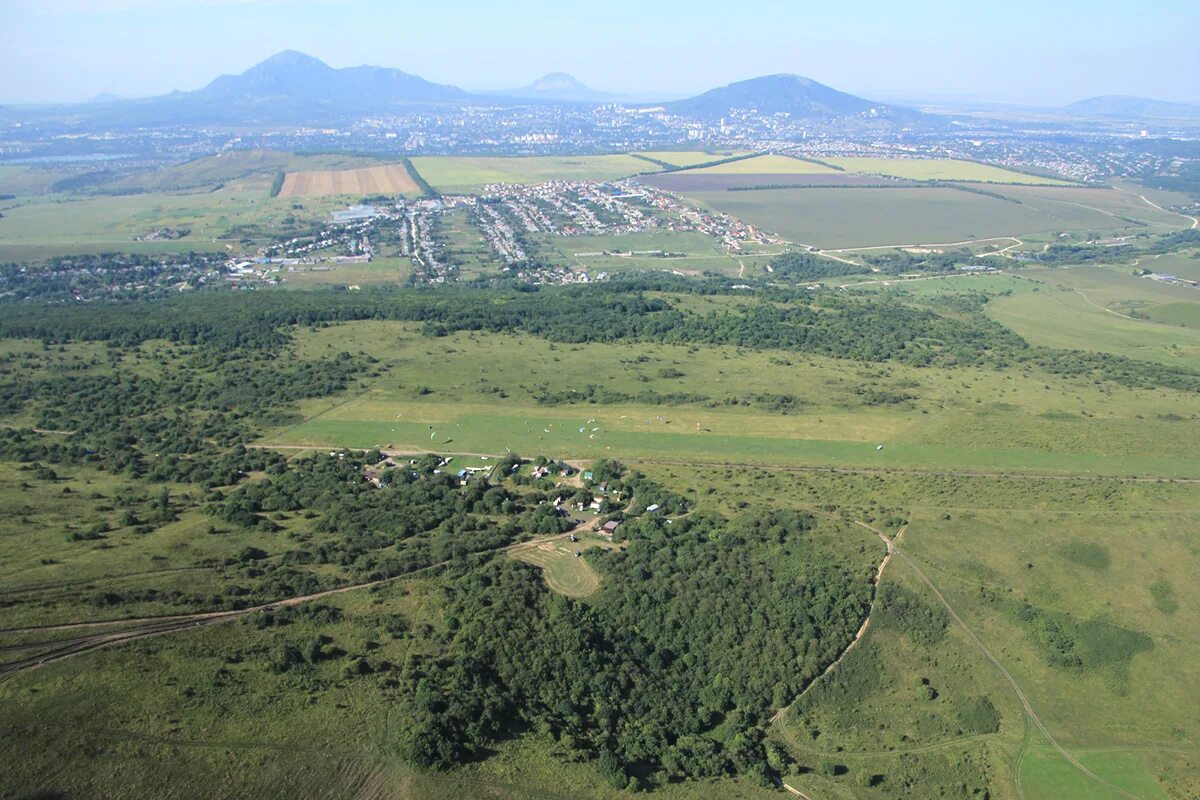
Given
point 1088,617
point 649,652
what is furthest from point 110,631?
point 1088,617

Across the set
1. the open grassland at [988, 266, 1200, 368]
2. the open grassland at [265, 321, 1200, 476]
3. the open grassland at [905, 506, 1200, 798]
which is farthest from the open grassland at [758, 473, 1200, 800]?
the open grassland at [988, 266, 1200, 368]

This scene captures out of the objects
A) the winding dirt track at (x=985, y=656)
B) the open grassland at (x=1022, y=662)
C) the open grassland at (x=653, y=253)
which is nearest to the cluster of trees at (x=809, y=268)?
the open grassland at (x=653, y=253)

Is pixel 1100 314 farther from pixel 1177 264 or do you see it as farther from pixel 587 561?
pixel 587 561

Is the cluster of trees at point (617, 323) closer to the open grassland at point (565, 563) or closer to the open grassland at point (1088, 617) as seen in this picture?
the open grassland at point (1088, 617)

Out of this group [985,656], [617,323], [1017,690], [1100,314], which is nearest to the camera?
[1017,690]

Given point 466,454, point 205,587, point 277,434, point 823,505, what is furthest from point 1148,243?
point 205,587

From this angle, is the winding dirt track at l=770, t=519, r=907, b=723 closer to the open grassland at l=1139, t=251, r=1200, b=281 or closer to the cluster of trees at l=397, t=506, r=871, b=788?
the cluster of trees at l=397, t=506, r=871, b=788
